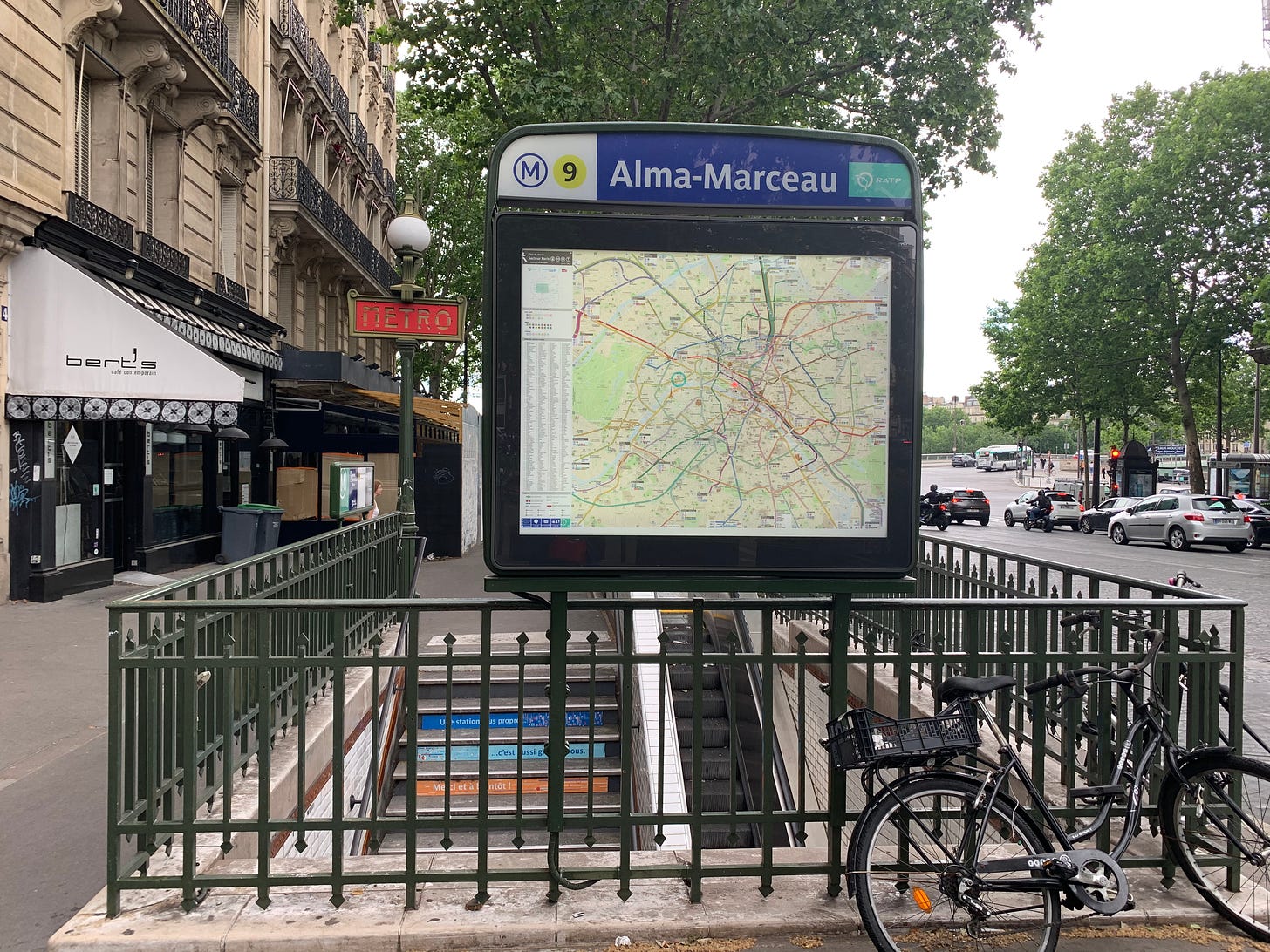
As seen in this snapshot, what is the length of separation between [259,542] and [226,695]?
13.5 metres

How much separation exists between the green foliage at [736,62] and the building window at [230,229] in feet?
15.3

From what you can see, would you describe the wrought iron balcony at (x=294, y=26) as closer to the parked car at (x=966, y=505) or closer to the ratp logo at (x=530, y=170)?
the ratp logo at (x=530, y=170)

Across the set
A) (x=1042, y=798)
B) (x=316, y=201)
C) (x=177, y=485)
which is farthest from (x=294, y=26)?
(x=1042, y=798)

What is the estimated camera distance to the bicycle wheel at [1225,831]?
3.72 m

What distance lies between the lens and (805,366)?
3.71 metres

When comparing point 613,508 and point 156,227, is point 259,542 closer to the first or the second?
point 156,227

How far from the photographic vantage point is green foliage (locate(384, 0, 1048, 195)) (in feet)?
50.8

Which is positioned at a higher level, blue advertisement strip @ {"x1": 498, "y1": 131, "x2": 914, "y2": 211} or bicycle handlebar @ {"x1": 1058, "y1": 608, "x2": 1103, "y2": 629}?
blue advertisement strip @ {"x1": 498, "y1": 131, "x2": 914, "y2": 211}

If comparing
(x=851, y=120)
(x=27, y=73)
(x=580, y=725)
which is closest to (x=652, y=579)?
(x=580, y=725)

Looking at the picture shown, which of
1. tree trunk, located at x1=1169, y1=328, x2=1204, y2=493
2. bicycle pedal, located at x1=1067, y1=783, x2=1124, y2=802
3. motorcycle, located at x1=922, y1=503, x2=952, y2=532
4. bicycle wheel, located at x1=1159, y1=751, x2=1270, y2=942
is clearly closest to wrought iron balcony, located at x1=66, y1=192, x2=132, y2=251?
bicycle pedal, located at x1=1067, y1=783, x2=1124, y2=802

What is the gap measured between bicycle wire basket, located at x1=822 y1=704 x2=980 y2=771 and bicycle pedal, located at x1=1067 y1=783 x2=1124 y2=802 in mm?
603

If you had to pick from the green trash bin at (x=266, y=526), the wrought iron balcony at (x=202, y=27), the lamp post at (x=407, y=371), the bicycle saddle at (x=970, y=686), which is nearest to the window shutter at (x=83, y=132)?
the wrought iron balcony at (x=202, y=27)

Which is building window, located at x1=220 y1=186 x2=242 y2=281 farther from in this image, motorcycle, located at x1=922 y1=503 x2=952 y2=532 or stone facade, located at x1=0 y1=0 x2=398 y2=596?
motorcycle, located at x1=922 y1=503 x2=952 y2=532

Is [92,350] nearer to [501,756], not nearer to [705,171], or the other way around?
[501,756]
